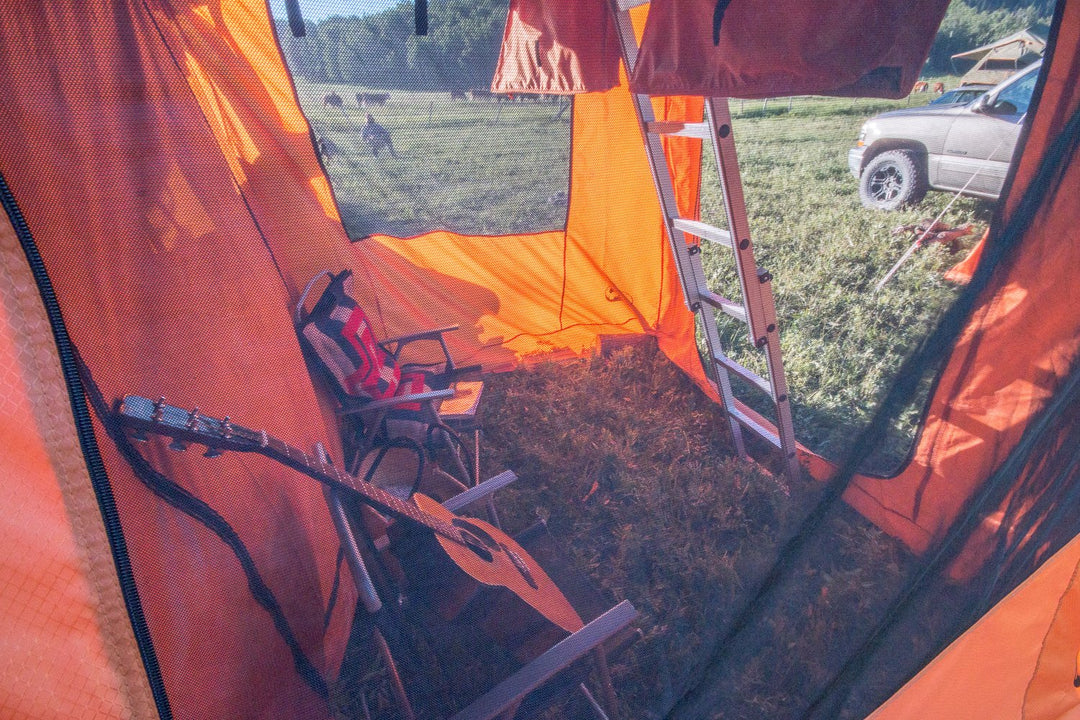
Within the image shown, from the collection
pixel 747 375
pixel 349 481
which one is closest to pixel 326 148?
pixel 349 481

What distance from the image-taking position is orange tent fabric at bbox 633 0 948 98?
2.87 feet

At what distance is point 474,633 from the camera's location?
127cm

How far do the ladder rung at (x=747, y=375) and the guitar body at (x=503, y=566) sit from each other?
1.04 m

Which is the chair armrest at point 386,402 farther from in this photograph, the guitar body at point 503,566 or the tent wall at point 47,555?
the tent wall at point 47,555

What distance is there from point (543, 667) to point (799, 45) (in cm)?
135

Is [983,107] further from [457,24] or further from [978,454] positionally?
[457,24]

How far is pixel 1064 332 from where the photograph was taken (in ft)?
3.24

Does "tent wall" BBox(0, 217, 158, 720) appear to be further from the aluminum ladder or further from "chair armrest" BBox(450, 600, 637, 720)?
the aluminum ladder

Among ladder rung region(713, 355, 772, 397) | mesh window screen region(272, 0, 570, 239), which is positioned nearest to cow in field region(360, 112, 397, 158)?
mesh window screen region(272, 0, 570, 239)

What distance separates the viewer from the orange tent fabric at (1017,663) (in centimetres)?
88

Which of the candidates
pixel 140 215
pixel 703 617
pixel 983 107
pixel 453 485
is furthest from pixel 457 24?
pixel 703 617

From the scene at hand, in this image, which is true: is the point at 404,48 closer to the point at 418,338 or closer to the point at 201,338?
the point at 201,338

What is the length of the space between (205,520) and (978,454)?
169cm

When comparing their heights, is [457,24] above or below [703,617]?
above
